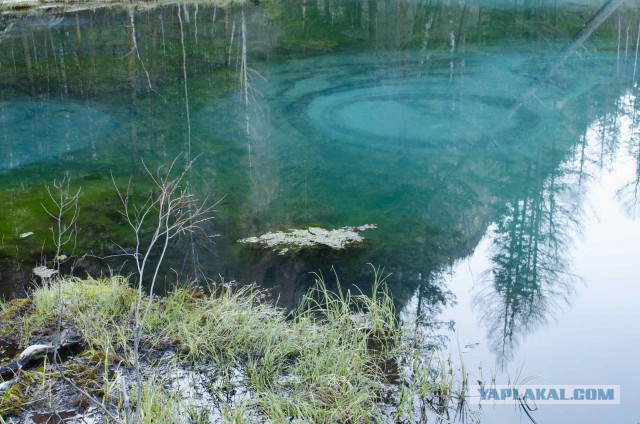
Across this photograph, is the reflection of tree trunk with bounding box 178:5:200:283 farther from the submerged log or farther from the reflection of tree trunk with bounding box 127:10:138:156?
the submerged log

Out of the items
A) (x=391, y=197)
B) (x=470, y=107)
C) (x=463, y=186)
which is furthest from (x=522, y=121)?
(x=391, y=197)

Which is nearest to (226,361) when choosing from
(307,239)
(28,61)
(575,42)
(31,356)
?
(31,356)

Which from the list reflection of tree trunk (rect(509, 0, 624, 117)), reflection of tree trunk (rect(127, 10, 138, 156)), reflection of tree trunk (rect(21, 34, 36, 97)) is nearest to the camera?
reflection of tree trunk (rect(127, 10, 138, 156))

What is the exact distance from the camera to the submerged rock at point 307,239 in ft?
21.9

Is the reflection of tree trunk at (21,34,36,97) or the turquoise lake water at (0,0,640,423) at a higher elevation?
the reflection of tree trunk at (21,34,36,97)

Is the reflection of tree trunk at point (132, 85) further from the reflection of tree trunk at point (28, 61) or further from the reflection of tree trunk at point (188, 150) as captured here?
the reflection of tree trunk at point (28, 61)

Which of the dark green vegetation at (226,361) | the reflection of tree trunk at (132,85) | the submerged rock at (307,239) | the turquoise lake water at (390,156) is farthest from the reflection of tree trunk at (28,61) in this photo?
the dark green vegetation at (226,361)

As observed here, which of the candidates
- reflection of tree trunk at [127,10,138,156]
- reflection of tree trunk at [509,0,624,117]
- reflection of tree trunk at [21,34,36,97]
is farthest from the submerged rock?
reflection of tree trunk at [21,34,36,97]

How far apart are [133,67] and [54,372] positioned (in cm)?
1103

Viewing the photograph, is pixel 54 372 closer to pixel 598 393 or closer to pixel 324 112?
pixel 598 393

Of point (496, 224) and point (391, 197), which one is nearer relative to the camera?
point (496, 224)

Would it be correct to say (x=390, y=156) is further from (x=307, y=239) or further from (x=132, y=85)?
(x=132, y=85)

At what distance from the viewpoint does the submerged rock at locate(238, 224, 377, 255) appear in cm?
667

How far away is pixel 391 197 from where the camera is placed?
7992mm
